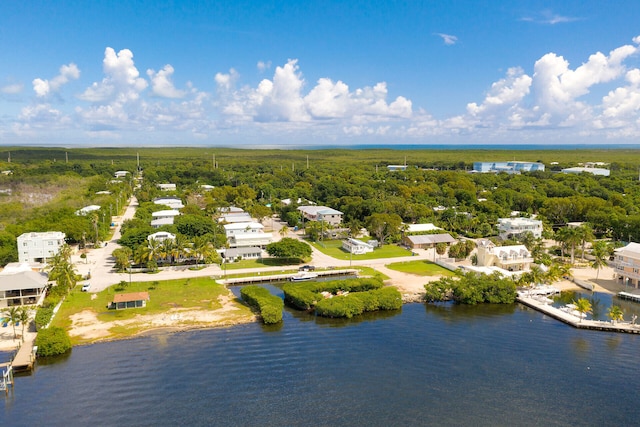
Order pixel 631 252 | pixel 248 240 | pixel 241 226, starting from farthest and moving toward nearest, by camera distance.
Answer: pixel 241 226 < pixel 248 240 < pixel 631 252

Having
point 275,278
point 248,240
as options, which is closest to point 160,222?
point 248,240

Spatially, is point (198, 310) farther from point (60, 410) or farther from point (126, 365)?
point (60, 410)

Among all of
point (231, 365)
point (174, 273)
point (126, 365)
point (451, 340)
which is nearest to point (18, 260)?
point (174, 273)

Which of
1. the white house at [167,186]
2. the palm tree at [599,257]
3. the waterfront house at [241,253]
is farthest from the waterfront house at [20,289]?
the white house at [167,186]

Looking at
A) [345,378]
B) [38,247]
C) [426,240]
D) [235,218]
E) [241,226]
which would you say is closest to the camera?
[345,378]

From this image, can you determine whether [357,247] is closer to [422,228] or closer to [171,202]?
[422,228]

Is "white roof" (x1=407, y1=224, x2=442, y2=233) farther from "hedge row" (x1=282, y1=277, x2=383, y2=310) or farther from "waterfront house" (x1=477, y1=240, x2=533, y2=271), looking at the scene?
"hedge row" (x1=282, y1=277, x2=383, y2=310)

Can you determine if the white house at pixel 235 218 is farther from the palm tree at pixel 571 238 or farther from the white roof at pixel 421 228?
the palm tree at pixel 571 238
